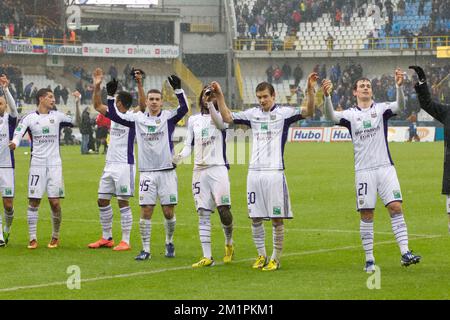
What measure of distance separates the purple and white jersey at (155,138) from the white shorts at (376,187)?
3.13 metres

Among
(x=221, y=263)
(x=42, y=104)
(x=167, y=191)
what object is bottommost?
(x=221, y=263)

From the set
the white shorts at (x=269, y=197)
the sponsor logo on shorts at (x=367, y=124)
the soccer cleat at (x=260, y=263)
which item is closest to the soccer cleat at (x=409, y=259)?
the white shorts at (x=269, y=197)

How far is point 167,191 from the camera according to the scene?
47.4 ft

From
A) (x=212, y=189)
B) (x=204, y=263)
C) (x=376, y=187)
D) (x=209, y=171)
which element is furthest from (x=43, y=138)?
(x=376, y=187)

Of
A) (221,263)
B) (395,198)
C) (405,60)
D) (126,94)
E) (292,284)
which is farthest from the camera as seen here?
(405,60)

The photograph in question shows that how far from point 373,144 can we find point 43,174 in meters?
5.83

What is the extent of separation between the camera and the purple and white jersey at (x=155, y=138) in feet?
47.5

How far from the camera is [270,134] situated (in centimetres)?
1319

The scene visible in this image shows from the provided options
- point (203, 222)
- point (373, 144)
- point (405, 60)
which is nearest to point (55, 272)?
point (203, 222)

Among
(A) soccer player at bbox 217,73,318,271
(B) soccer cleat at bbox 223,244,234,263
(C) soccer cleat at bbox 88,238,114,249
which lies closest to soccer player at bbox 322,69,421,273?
(A) soccer player at bbox 217,73,318,271

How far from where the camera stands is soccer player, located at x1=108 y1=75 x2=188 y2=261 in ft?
47.4

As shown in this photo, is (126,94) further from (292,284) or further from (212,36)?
(212,36)

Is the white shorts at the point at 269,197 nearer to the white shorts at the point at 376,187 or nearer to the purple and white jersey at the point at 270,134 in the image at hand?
the purple and white jersey at the point at 270,134

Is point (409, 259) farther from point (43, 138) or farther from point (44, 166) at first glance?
point (43, 138)
